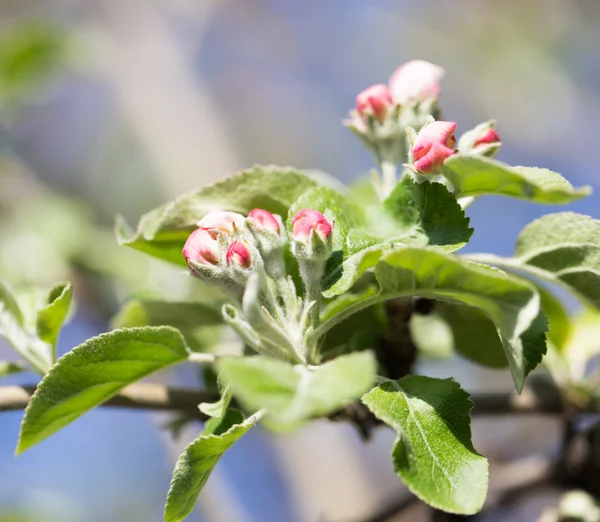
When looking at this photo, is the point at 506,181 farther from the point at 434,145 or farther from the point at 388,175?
the point at 388,175

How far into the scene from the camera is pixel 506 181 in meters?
0.60

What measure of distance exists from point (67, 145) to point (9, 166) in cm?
165

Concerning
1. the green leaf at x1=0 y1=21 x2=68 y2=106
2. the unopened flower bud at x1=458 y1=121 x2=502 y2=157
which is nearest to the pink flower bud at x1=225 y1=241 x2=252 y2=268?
the unopened flower bud at x1=458 y1=121 x2=502 y2=157

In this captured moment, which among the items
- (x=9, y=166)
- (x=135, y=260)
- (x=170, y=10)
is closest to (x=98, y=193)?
(x=9, y=166)

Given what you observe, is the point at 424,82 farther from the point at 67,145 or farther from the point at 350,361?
the point at 67,145

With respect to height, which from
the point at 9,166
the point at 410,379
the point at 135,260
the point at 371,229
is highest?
the point at 371,229

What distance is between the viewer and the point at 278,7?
5.96 meters

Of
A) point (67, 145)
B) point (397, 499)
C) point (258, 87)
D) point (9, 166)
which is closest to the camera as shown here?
point (397, 499)

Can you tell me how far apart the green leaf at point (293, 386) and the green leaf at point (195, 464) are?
0.46 ft

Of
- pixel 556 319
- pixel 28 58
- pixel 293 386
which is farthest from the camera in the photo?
pixel 28 58

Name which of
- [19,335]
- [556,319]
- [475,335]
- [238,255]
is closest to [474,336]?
[475,335]

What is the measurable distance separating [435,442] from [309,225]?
0.21m

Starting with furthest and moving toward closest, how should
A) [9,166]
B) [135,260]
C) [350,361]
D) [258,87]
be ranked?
[258,87]
[9,166]
[135,260]
[350,361]

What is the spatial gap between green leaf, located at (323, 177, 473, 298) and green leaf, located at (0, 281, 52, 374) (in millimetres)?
332
